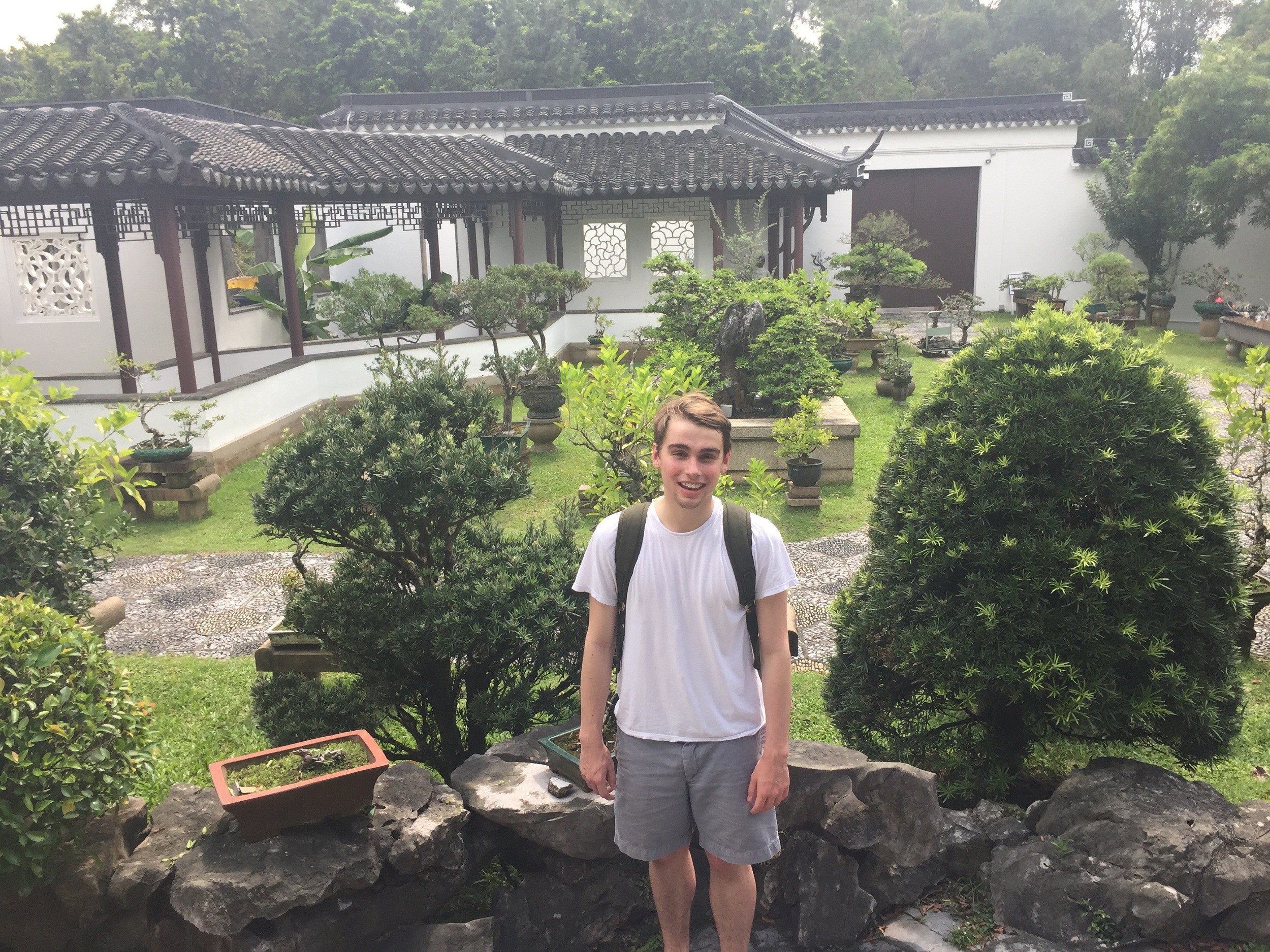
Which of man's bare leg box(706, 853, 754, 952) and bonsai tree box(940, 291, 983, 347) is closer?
man's bare leg box(706, 853, 754, 952)

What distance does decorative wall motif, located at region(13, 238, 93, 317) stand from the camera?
38.0 feet

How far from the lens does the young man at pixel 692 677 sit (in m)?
2.55

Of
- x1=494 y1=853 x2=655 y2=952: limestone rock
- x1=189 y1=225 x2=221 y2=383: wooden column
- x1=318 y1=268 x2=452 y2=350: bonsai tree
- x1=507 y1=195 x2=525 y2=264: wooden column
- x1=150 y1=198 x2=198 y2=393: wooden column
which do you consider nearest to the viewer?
x1=494 y1=853 x2=655 y2=952: limestone rock

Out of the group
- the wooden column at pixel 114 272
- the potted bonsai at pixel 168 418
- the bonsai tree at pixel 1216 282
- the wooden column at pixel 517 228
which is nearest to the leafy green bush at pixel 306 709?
the potted bonsai at pixel 168 418

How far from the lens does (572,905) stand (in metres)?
3.08

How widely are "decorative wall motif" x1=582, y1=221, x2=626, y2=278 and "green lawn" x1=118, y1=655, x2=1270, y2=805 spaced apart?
12.5 m

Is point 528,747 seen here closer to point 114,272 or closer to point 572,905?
point 572,905

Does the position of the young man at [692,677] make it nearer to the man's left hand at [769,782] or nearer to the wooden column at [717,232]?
the man's left hand at [769,782]

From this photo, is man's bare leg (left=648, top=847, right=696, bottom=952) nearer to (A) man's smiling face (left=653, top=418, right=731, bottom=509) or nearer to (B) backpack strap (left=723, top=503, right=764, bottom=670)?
(B) backpack strap (left=723, top=503, right=764, bottom=670)

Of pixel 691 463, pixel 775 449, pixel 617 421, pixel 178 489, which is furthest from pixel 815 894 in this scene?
pixel 178 489

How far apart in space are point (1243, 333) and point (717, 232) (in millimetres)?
8213

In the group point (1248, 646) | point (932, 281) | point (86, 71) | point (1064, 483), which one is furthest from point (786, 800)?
point (86, 71)

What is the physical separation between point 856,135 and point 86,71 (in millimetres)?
20855

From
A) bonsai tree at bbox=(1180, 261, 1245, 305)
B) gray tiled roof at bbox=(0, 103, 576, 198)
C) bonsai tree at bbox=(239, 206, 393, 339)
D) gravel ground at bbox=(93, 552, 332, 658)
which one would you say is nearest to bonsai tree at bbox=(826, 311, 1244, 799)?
gravel ground at bbox=(93, 552, 332, 658)
